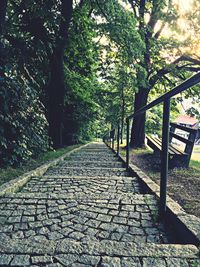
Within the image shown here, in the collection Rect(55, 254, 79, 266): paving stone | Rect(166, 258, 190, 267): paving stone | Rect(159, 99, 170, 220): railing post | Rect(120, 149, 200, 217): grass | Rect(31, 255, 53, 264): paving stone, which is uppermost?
Rect(159, 99, 170, 220): railing post

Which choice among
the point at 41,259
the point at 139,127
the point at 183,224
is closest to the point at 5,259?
the point at 41,259

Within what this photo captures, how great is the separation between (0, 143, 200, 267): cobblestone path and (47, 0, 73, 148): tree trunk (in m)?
5.95

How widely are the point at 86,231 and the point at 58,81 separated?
746 cm

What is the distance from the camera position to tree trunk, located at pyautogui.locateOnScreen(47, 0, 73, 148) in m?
8.09

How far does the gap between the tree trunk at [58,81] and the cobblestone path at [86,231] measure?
5948mm

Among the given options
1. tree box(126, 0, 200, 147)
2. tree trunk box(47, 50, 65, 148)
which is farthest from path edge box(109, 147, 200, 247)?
tree box(126, 0, 200, 147)

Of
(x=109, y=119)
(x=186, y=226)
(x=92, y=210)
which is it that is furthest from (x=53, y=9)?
(x=109, y=119)

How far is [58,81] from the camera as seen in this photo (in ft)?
28.2

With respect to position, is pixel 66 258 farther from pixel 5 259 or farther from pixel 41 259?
pixel 5 259

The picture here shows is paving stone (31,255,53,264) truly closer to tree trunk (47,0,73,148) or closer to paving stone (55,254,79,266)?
paving stone (55,254,79,266)

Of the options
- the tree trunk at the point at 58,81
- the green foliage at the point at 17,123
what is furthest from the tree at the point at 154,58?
the green foliage at the point at 17,123

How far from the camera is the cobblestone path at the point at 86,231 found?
4.26 ft

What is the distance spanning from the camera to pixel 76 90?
1151 centimetres

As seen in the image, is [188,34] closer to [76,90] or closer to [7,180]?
[76,90]
